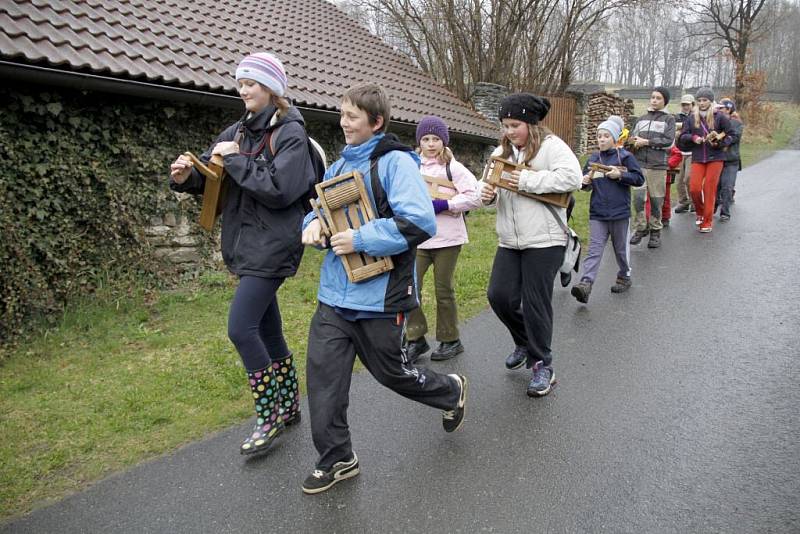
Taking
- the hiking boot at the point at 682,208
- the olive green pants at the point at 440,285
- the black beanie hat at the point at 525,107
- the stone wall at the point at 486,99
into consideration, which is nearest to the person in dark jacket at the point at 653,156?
the hiking boot at the point at 682,208

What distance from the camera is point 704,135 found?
30.1 feet

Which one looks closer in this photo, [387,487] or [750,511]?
[750,511]

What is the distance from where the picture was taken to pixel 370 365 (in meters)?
3.20

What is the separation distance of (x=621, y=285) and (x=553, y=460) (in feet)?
12.2

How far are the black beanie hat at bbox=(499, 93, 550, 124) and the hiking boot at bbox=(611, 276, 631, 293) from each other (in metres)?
3.13

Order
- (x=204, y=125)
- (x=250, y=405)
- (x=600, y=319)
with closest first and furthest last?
1. (x=250, y=405)
2. (x=600, y=319)
3. (x=204, y=125)

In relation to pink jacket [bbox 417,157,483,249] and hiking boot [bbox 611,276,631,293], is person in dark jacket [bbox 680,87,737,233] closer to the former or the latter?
hiking boot [bbox 611,276,631,293]

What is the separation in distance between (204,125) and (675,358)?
5453 millimetres

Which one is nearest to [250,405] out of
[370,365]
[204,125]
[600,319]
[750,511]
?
[370,365]

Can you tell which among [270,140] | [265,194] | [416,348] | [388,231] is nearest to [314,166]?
[270,140]

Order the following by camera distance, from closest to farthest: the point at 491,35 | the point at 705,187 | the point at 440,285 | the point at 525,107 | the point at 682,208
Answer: the point at 525,107 < the point at 440,285 < the point at 705,187 < the point at 682,208 < the point at 491,35

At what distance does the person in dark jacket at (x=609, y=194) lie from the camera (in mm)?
6254

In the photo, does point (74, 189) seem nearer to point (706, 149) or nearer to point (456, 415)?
point (456, 415)

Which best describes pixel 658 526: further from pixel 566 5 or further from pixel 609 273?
pixel 566 5
